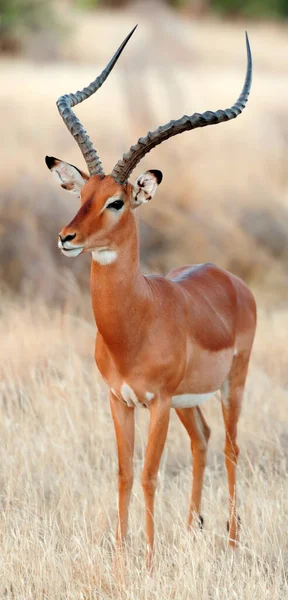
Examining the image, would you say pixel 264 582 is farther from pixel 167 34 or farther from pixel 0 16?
pixel 0 16

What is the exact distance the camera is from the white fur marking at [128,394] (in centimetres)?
532

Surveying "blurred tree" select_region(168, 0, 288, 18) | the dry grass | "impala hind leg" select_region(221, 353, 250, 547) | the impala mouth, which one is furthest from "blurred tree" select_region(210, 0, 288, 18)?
the impala mouth

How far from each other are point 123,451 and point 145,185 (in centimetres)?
145

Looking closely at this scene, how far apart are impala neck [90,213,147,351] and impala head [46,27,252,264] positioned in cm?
5

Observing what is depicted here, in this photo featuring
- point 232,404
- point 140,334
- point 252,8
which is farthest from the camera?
point 252,8

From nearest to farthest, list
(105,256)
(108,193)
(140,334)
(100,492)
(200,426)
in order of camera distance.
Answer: (108,193), (105,256), (140,334), (200,426), (100,492)

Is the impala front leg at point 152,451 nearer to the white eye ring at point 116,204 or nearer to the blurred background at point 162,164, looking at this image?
the white eye ring at point 116,204

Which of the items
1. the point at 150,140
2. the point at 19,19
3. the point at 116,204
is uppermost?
the point at 19,19

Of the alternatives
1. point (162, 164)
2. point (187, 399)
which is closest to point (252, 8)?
point (162, 164)

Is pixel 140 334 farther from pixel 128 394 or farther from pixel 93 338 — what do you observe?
pixel 93 338

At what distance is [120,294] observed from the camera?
5301 millimetres

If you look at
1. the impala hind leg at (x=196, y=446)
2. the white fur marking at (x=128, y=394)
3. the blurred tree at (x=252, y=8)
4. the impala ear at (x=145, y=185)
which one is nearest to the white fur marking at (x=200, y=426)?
the impala hind leg at (x=196, y=446)

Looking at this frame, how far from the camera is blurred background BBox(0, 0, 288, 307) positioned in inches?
535

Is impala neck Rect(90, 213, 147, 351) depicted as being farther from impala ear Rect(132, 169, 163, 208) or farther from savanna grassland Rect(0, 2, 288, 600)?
savanna grassland Rect(0, 2, 288, 600)
